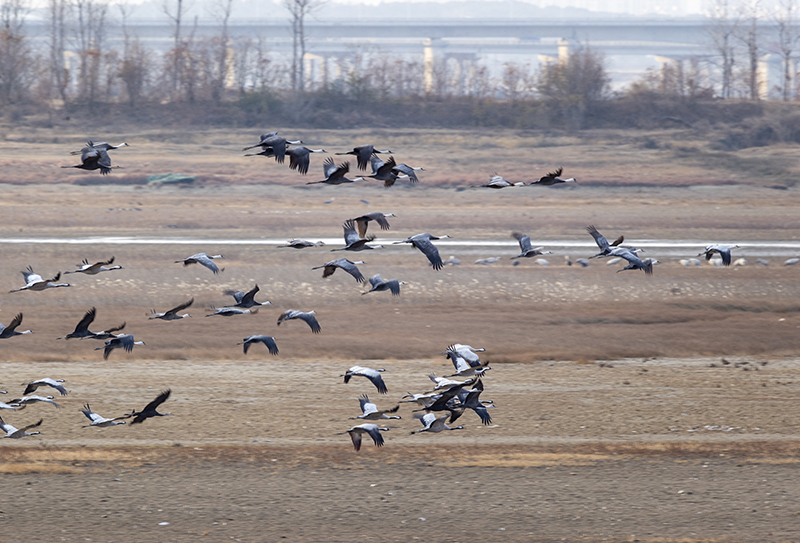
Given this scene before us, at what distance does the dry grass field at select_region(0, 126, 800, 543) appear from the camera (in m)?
15.4

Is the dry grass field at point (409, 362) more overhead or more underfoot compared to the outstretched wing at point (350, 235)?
more underfoot

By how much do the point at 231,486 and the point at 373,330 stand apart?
10883mm

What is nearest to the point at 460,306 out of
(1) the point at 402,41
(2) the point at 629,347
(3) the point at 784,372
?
(2) the point at 629,347

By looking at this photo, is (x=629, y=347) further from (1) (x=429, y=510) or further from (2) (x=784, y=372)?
(1) (x=429, y=510)

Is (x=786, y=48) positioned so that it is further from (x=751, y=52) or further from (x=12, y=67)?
(x=12, y=67)

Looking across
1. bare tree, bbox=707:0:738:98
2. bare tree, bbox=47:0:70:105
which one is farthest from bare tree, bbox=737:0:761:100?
bare tree, bbox=47:0:70:105

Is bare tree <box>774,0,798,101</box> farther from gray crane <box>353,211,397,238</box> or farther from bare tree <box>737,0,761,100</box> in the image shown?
gray crane <box>353,211,397,238</box>

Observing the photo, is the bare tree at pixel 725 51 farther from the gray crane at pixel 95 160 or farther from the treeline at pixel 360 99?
the gray crane at pixel 95 160

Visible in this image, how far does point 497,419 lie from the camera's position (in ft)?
64.5

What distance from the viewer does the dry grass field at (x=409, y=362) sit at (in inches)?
608

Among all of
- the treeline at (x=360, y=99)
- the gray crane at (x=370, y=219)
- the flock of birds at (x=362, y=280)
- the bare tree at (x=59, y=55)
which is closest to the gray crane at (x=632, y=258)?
the flock of birds at (x=362, y=280)

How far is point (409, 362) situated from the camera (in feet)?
79.4

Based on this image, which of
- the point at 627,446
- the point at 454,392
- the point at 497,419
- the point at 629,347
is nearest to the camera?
the point at 454,392

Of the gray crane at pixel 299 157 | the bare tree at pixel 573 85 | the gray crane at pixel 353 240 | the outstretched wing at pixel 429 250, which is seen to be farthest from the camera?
the bare tree at pixel 573 85
